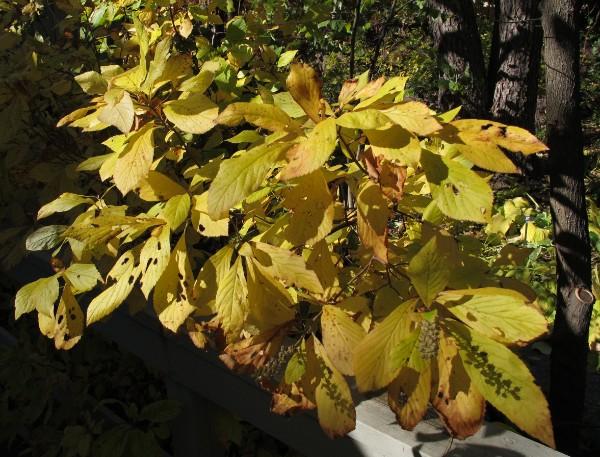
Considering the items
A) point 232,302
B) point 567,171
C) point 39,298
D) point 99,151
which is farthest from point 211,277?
point 567,171

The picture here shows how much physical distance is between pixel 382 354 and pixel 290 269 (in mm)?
226

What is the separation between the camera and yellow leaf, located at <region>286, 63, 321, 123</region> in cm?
85

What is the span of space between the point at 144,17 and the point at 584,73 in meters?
8.53

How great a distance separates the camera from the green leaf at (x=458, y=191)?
780 millimetres

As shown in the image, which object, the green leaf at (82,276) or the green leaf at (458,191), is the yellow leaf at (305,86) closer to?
the green leaf at (458,191)

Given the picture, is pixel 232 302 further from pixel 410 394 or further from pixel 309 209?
pixel 410 394

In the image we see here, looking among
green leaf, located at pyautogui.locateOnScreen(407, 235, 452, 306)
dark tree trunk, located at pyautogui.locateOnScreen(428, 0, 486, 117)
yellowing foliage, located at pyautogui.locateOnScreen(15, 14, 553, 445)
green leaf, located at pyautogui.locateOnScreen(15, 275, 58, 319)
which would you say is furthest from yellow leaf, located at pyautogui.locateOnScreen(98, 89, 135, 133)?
dark tree trunk, located at pyautogui.locateOnScreen(428, 0, 486, 117)

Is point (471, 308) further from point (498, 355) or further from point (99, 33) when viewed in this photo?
point (99, 33)

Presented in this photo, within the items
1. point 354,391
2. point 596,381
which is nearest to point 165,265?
point 354,391

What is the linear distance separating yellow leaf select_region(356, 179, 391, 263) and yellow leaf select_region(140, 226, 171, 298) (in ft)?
1.23

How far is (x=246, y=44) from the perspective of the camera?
1.80m

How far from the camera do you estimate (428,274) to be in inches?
31.0

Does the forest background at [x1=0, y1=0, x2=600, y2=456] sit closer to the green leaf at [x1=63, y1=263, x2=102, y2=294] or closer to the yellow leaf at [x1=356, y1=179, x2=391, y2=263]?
the green leaf at [x1=63, y1=263, x2=102, y2=294]

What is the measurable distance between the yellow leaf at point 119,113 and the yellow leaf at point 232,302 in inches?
12.0
